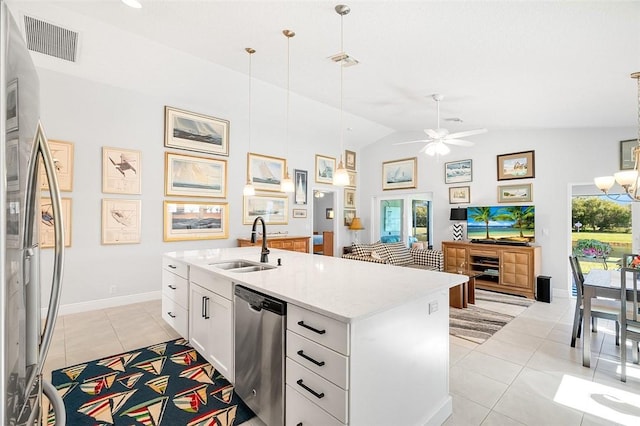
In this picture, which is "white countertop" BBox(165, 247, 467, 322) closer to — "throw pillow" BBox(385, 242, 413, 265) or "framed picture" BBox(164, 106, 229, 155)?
"framed picture" BBox(164, 106, 229, 155)

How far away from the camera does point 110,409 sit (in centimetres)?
212

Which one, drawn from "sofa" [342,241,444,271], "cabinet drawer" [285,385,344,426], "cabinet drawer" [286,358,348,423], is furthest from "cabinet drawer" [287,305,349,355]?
"sofa" [342,241,444,271]

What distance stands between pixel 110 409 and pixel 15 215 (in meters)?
2.06

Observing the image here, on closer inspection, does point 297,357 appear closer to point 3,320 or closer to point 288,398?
point 288,398

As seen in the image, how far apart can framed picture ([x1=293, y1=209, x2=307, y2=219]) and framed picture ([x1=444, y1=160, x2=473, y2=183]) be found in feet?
10.3

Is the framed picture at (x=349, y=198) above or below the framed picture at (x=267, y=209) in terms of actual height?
above

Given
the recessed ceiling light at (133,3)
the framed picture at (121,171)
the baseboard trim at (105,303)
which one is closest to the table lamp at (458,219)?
the baseboard trim at (105,303)

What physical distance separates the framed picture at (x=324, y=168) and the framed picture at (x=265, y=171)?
104cm

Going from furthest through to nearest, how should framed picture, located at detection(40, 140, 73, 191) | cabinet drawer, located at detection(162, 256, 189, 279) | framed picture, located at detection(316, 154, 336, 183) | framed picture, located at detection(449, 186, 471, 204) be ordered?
framed picture, located at detection(316, 154, 336, 183)
framed picture, located at detection(449, 186, 471, 204)
framed picture, located at detection(40, 140, 73, 191)
cabinet drawer, located at detection(162, 256, 189, 279)

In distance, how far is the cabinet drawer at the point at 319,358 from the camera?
1.38 meters

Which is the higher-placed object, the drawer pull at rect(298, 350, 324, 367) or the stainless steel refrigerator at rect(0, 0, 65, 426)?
the stainless steel refrigerator at rect(0, 0, 65, 426)

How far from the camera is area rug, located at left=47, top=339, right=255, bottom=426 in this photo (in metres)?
2.04

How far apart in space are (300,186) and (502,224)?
4.06 meters

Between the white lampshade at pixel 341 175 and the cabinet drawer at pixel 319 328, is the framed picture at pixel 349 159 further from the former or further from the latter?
the cabinet drawer at pixel 319 328
